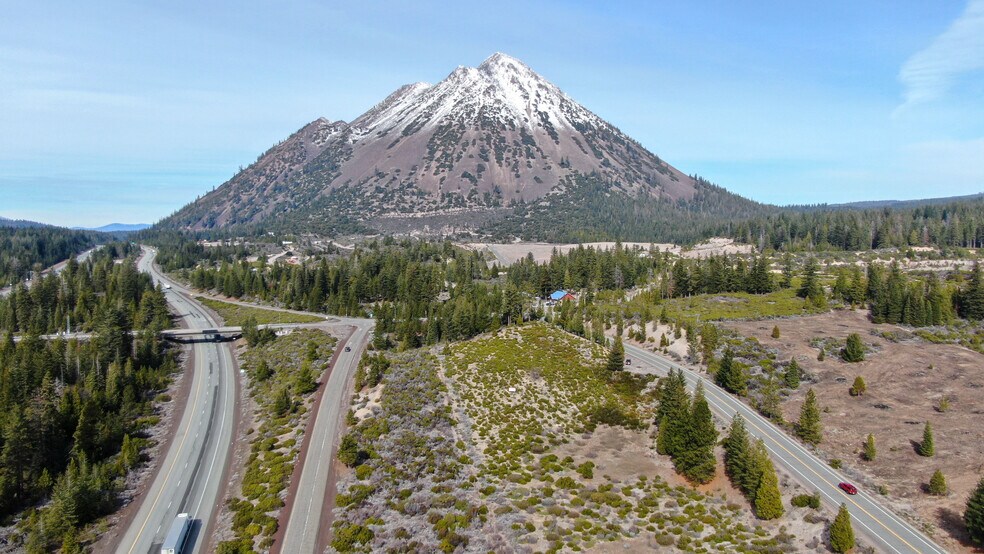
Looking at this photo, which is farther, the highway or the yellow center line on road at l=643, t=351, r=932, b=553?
the highway

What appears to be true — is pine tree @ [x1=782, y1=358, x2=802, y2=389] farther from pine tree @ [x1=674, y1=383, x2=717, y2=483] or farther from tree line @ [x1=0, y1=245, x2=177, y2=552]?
tree line @ [x1=0, y1=245, x2=177, y2=552]

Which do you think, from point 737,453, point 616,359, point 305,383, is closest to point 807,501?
point 737,453

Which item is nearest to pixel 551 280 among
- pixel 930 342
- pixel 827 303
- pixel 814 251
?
pixel 827 303

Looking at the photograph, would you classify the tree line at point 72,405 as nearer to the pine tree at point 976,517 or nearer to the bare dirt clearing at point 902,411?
the pine tree at point 976,517

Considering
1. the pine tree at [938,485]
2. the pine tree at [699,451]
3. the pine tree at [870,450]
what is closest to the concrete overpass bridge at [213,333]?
the pine tree at [699,451]

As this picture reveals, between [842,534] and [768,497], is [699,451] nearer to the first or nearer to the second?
[768,497]

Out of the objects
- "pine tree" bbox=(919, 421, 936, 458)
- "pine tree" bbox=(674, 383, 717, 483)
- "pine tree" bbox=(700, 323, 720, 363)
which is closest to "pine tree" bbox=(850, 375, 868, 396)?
"pine tree" bbox=(919, 421, 936, 458)

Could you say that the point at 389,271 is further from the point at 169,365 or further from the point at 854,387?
the point at 854,387
